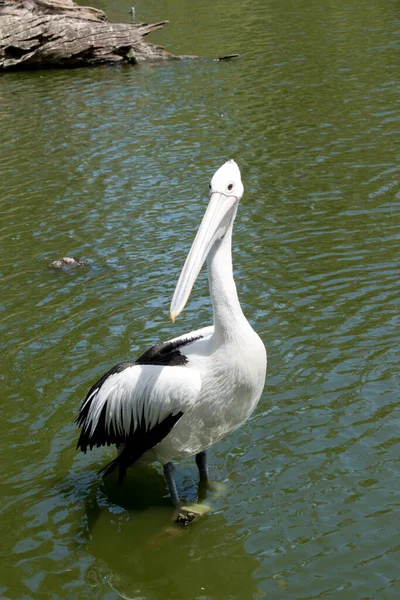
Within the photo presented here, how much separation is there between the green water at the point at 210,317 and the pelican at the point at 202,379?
1.65 feet

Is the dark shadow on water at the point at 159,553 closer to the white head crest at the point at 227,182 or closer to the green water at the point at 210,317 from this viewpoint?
the green water at the point at 210,317

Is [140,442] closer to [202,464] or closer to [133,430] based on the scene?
[133,430]

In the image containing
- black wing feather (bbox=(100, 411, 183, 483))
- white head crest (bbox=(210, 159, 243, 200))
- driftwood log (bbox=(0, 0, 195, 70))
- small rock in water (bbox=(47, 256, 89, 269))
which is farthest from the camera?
driftwood log (bbox=(0, 0, 195, 70))

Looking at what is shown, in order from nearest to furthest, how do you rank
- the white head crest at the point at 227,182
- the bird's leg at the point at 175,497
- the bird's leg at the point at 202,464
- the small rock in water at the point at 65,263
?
the white head crest at the point at 227,182 → the bird's leg at the point at 175,497 → the bird's leg at the point at 202,464 → the small rock in water at the point at 65,263

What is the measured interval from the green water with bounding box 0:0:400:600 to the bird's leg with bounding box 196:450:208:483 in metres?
0.09

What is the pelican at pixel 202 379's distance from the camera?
4.07m

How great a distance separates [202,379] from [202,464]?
77 cm

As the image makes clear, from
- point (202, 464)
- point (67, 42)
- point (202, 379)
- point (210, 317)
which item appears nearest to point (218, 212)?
point (202, 379)

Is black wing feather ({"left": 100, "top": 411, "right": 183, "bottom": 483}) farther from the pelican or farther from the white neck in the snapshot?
the white neck

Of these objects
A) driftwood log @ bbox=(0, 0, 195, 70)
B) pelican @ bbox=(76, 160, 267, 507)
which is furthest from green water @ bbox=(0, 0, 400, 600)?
driftwood log @ bbox=(0, 0, 195, 70)

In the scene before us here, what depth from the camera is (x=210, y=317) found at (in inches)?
258

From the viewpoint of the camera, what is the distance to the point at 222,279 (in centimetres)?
411

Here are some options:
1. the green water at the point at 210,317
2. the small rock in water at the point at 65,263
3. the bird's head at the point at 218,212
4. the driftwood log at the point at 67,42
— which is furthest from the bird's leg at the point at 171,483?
the driftwood log at the point at 67,42

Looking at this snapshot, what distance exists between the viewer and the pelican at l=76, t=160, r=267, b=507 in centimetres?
407
